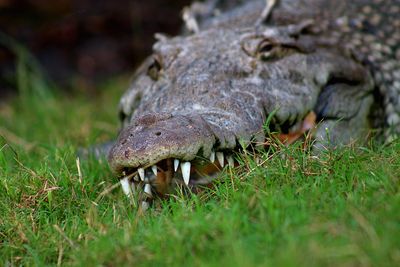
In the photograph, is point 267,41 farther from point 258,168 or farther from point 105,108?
point 105,108

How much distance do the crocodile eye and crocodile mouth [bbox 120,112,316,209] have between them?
39.5 inches

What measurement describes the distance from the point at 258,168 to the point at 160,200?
552 millimetres

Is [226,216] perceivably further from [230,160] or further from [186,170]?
[230,160]

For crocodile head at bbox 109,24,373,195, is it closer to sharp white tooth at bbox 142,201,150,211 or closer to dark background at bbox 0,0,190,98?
sharp white tooth at bbox 142,201,150,211

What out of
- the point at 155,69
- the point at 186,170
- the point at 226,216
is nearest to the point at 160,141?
the point at 186,170

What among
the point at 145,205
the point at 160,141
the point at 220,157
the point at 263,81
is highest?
the point at 160,141

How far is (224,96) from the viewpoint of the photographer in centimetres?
378

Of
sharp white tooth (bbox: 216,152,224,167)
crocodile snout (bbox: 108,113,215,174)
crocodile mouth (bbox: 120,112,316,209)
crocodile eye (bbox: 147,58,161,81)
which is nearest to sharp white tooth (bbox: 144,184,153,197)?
crocodile mouth (bbox: 120,112,316,209)

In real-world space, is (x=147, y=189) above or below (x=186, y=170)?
below

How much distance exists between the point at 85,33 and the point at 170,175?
496cm

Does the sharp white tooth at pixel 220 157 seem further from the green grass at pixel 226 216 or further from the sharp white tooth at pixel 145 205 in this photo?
the sharp white tooth at pixel 145 205

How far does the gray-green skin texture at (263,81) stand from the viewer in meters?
3.29

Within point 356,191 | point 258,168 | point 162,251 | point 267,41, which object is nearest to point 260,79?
point 267,41

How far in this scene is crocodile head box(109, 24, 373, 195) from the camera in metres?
3.22
